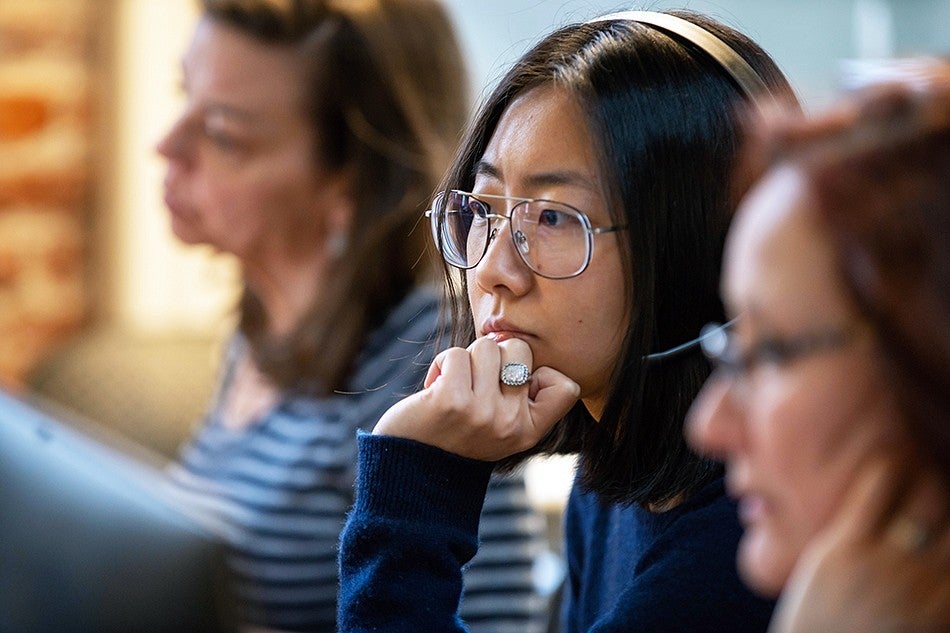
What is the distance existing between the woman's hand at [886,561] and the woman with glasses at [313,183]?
48.2 inches

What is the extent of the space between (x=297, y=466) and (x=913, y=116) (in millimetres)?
1343

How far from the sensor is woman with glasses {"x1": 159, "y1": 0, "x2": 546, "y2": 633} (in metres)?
1.82

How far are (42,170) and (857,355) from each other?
8.09 ft

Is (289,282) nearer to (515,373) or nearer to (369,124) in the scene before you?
(369,124)

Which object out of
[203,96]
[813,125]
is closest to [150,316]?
[203,96]

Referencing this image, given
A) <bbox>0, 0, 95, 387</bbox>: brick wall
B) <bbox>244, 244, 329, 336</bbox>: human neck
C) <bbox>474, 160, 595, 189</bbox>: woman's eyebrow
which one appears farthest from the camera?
<bbox>0, 0, 95, 387</bbox>: brick wall

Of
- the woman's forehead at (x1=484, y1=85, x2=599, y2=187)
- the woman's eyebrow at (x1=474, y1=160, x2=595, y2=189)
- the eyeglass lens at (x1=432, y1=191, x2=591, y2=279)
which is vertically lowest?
the eyeglass lens at (x1=432, y1=191, x2=591, y2=279)

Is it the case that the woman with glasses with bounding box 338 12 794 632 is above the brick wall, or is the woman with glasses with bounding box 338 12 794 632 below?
above

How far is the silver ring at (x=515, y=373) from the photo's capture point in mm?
990

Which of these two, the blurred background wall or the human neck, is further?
the blurred background wall

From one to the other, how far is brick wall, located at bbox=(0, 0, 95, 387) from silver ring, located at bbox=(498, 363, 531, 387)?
193cm

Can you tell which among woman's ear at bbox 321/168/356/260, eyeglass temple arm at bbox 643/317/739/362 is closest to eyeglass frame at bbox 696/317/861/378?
eyeglass temple arm at bbox 643/317/739/362

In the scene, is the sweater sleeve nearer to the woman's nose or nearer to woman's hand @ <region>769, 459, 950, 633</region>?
the woman's nose

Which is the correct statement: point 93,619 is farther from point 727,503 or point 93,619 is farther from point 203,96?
point 203,96
